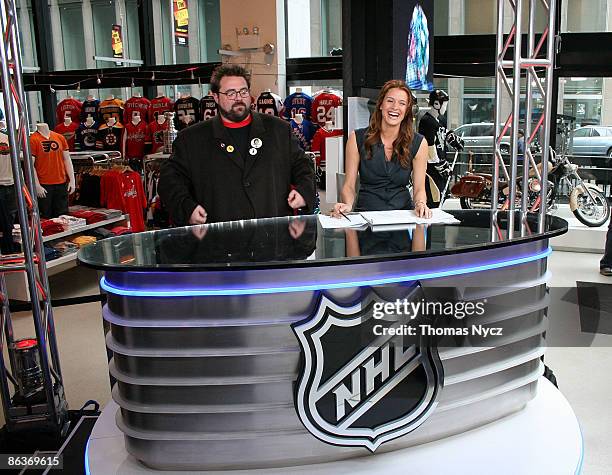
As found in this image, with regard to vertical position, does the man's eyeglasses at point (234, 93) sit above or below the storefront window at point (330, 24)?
below

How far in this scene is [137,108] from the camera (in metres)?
9.53

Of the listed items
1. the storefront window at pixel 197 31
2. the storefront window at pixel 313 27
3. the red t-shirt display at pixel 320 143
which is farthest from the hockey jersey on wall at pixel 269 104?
the storefront window at pixel 197 31

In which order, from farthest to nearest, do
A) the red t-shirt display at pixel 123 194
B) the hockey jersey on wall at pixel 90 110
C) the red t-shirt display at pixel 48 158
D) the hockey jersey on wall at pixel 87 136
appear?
the hockey jersey on wall at pixel 90 110 < the hockey jersey on wall at pixel 87 136 < the red t-shirt display at pixel 123 194 < the red t-shirt display at pixel 48 158

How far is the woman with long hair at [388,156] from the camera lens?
318 centimetres

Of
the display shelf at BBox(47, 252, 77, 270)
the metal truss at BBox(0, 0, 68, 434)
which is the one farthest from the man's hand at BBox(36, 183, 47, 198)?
the metal truss at BBox(0, 0, 68, 434)

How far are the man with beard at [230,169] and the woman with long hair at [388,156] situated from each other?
286 mm

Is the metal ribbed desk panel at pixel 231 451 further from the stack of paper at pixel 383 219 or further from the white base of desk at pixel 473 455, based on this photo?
the stack of paper at pixel 383 219

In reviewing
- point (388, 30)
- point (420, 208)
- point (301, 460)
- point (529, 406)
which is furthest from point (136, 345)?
point (388, 30)

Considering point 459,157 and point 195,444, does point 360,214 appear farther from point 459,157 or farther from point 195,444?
point 459,157

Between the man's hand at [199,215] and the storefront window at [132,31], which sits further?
the storefront window at [132,31]

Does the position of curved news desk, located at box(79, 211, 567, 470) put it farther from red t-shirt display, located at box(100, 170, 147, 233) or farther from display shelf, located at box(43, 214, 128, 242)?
red t-shirt display, located at box(100, 170, 147, 233)

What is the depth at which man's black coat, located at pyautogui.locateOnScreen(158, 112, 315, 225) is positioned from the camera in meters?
3.16

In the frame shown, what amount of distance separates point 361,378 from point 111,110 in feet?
27.3

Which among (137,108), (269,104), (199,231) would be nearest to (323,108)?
(269,104)
